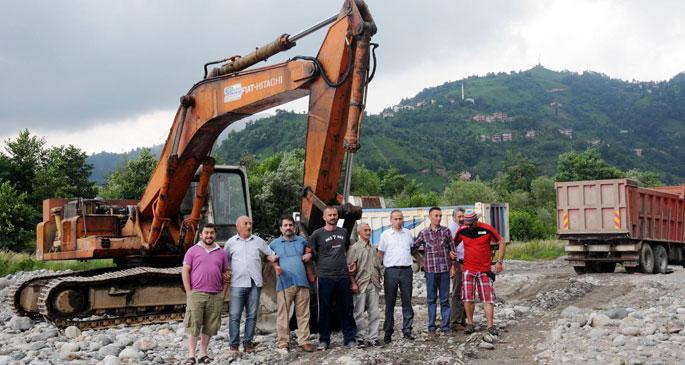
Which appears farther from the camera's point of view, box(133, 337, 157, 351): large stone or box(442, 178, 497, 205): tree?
box(442, 178, 497, 205): tree

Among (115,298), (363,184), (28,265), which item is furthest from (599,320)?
(363,184)

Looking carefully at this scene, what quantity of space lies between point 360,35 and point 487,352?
3.96 metres

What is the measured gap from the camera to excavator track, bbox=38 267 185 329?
37.0ft

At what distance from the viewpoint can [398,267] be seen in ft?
30.1

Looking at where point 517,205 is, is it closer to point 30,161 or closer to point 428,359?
point 30,161

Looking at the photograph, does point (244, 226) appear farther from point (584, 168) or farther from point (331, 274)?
point (584, 168)

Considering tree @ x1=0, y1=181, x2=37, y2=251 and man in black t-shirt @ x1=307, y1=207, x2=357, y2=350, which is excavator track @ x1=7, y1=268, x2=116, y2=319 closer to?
man in black t-shirt @ x1=307, y1=207, x2=357, y2=350

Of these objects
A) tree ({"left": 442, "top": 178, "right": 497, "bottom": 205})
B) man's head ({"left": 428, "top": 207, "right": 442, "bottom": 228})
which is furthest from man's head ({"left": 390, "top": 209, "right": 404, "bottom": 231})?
tree ({"left": 442, "top": 178, "right": 497, "bottom": 205})

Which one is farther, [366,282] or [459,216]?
[459,216]

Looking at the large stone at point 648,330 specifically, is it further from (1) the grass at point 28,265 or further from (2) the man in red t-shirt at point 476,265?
(1) the grass at point 28,265

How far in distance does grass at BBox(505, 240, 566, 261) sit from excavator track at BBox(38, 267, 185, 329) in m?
20.7

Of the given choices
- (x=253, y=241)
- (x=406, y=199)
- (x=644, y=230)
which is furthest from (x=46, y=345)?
(x=406, y=199)

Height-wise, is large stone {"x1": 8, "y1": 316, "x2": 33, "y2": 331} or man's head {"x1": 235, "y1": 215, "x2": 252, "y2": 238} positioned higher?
man's head {"x1": 235, "y1": 215, "x2": 252, "y2": 238}

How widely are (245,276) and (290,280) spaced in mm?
534
